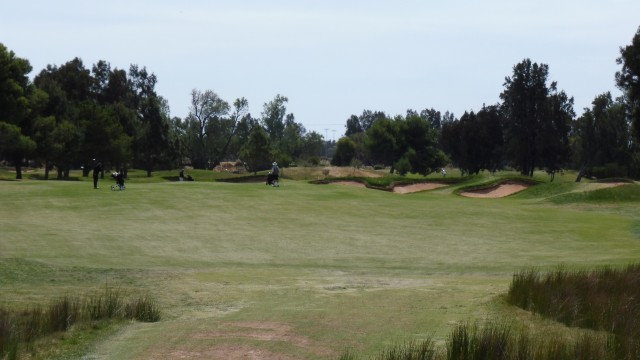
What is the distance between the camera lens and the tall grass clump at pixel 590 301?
13.8 metres

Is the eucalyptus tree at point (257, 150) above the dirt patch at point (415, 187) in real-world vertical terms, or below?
above

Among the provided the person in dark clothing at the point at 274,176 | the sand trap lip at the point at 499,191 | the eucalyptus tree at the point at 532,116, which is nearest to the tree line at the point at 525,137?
the eucalyptus tree at the point at 532,116

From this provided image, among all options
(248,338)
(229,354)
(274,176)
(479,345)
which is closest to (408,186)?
(274,176)

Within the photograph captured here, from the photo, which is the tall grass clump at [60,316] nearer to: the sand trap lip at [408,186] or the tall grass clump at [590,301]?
the tall grass clump at [590,301]

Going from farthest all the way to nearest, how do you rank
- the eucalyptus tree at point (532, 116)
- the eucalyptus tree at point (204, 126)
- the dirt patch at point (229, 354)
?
the eucalyptus tree at point (204, 126), the eucalyptus tree at point (532, 116), the dirt patch at point (229, 354)

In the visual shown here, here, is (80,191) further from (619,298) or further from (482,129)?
(482,129)

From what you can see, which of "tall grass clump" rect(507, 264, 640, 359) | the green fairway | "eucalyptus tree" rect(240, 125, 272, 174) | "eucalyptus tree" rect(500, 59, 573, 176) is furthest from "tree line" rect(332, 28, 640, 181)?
"tall grass clump" rect(507, 264, 640, 359)

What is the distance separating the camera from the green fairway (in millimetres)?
13570

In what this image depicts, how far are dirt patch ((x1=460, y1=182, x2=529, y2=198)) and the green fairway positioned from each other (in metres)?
14.8

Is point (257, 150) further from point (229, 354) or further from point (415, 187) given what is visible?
point (229, 354)

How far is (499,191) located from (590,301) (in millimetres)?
56475

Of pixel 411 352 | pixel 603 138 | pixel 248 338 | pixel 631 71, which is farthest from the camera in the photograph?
pixel 603 138

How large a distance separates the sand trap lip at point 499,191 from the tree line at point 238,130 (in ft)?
36.1

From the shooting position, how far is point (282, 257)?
27891 millimetres
